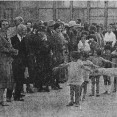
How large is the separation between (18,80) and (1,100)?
1.99ft

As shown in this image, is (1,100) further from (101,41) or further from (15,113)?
(101,41)

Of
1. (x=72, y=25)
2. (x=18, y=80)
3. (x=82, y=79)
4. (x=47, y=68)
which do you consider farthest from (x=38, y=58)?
(x=72, y=25)

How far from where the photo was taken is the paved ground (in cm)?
721

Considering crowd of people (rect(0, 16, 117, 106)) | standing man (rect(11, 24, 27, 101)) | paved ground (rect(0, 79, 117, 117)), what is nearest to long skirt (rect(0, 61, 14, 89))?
crowd of people (rect(0, 16, 117, 106))

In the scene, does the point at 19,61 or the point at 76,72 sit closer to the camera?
the point at 76,72

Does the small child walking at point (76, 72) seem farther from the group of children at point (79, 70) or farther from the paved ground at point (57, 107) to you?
the paved ground at point (57, 107)

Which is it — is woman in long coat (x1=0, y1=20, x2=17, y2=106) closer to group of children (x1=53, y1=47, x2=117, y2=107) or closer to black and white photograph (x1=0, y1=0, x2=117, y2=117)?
black and white photograph (x1=0, y1=0, x2=117, y2=117)

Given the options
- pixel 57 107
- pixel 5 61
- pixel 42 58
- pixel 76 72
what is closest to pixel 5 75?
pixel 5 61

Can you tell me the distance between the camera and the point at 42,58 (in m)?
9.71

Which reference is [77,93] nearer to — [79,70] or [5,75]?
[79,70]

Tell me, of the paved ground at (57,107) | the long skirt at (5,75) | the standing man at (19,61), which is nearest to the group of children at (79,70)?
the paved ground at (57,107)

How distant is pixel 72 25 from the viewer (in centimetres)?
1298

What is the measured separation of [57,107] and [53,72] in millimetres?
1996

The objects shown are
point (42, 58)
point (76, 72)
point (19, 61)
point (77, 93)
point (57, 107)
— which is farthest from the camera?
point (42, 58)
